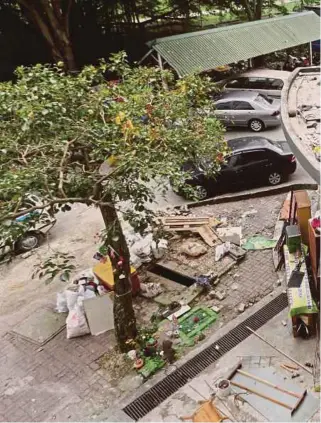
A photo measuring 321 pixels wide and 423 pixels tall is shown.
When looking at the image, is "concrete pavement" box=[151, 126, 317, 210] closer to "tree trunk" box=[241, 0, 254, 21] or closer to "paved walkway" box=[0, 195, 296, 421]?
"paved walkway" box=[0, 195, 296, 421]

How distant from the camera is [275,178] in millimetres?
14406

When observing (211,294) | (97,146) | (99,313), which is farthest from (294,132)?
(99,313)

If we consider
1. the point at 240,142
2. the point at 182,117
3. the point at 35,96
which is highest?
the point at 35,96

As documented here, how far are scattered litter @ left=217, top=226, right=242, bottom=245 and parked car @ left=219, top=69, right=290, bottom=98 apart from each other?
10.6 metres

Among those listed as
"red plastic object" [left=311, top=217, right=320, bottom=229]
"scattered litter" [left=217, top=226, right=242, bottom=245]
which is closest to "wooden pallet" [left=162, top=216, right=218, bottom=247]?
"scattered litter" [left=217, top=226, right=242, bottom=245]

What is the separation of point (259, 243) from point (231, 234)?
2.50 ft

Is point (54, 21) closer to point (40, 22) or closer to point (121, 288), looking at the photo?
point (40, 22)

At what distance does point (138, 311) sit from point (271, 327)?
9.49 feet

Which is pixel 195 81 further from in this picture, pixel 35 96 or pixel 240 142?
pixel 240 142

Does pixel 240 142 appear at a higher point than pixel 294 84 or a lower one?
lower

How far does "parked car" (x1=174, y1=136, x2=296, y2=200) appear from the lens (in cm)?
1415

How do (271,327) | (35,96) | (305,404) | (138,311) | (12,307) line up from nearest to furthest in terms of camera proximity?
(305,404) < (35,96) < (271,327) < (138,311) < (12,307)

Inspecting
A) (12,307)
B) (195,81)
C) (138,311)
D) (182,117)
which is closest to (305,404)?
(138,311)

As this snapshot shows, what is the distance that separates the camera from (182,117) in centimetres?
887
